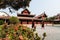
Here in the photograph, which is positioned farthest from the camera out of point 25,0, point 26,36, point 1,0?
point 25,0

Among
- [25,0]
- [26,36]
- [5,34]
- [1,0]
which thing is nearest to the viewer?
[5,34]

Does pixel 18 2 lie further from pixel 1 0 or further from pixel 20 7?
pixel 1 0

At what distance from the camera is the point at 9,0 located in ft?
63.2

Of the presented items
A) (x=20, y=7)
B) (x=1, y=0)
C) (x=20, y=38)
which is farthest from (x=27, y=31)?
(x=20, y=7)

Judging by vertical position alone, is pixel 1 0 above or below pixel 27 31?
above

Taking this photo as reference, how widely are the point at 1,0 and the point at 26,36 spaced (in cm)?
1277

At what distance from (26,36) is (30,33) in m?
0.21

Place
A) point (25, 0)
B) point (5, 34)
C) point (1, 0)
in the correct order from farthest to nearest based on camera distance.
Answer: point (25, 0), point (1, 0), point (5, 34)

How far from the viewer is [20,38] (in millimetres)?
5758

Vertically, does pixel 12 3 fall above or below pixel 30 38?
above

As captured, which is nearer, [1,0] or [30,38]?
[30,38]

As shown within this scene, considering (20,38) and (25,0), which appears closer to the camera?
(20,38)

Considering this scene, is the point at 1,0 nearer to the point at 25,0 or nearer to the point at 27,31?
the point at 25,0

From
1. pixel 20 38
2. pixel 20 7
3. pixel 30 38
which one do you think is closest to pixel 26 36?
pixel 30 38
